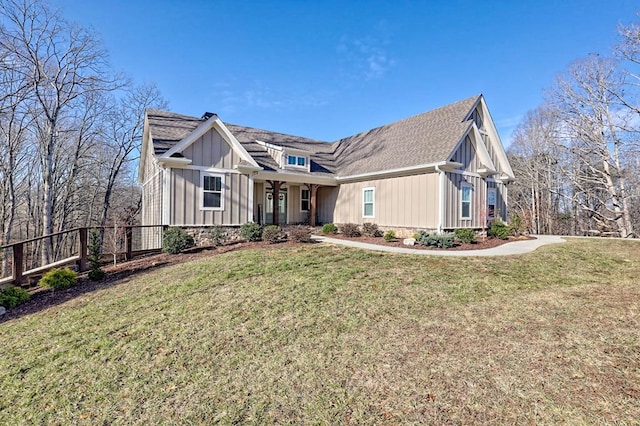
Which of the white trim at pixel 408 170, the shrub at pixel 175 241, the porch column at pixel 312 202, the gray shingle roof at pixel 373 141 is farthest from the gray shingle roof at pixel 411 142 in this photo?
the shrub at pixel 175 241

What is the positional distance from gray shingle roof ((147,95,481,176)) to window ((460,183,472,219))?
2321mm

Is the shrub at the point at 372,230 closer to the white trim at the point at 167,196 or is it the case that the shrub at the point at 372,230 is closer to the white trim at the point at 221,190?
the white trim at the point at 221,190

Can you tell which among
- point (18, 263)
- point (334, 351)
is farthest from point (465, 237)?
point (18, 263)

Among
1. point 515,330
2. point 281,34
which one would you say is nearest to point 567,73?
point 281,34

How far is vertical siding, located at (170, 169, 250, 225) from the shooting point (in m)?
11.8

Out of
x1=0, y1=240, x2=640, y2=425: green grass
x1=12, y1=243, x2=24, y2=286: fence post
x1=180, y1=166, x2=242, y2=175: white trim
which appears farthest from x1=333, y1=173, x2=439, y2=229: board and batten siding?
x1=12, y1=243, x2=24, y2=286: fence post

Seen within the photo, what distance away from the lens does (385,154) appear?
51.4ft

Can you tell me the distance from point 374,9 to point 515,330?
13390mm

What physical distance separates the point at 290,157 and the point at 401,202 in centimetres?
634

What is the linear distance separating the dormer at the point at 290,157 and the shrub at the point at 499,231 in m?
9.70

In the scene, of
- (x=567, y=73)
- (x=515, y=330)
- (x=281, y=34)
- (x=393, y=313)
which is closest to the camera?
(x=515, y=330)

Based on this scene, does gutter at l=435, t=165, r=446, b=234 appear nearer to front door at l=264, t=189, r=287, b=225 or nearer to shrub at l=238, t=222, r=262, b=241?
shrub at l=238, t=222, r=262, b=241

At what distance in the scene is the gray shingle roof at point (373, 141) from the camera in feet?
43.0

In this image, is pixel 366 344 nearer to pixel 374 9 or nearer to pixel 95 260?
pixel 95 260
